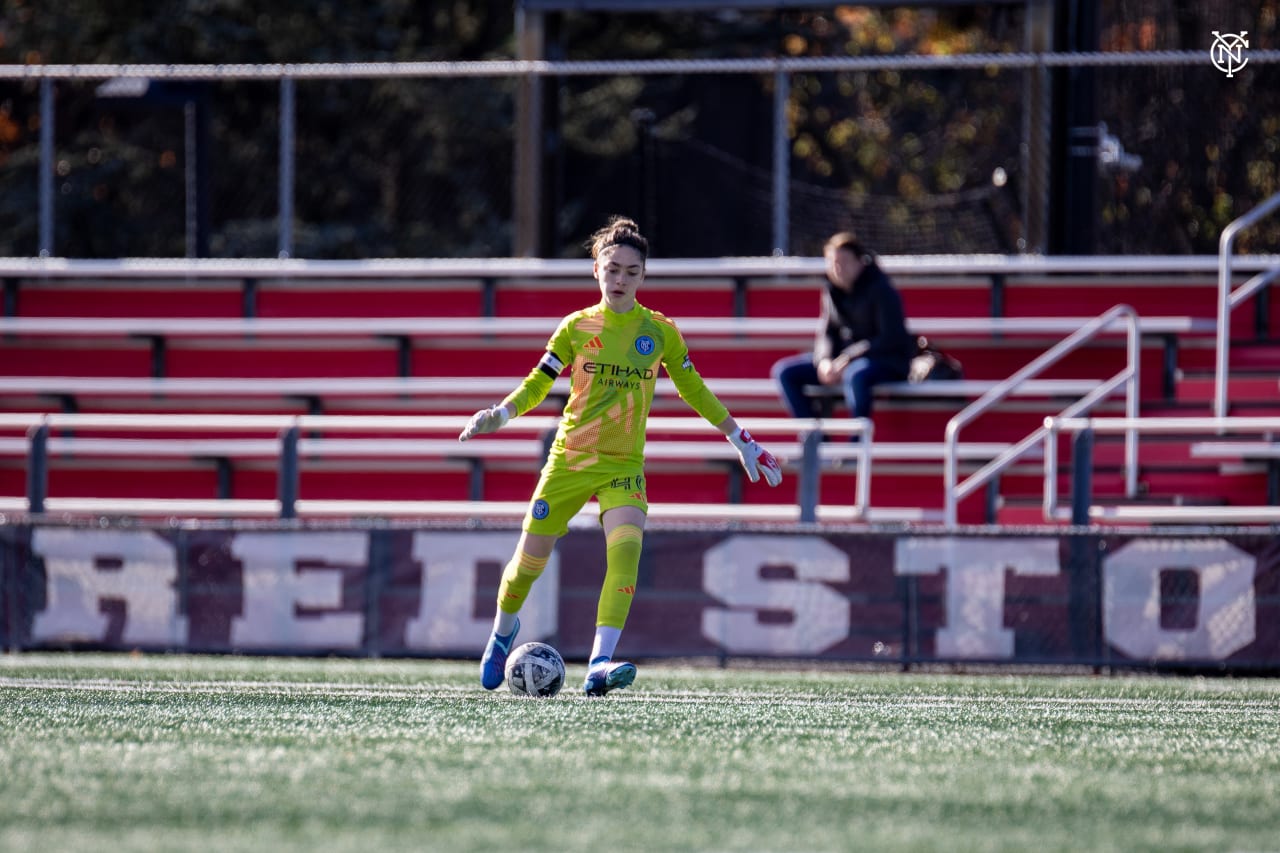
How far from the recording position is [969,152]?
67.5 feet

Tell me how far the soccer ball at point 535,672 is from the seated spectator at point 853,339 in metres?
4.99

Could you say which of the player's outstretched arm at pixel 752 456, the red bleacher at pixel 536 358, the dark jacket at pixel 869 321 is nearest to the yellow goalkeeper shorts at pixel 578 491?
the player's outstretched arm at pixel 752 456

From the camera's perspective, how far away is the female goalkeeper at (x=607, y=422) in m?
7.45

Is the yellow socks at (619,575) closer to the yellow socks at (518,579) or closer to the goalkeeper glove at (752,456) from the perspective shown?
the yellow socks at (518,579)

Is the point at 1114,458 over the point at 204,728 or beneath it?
over

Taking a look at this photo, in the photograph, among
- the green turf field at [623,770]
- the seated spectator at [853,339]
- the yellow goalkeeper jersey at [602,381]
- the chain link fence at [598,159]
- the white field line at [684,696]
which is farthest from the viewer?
the chain link fence at [598,159]

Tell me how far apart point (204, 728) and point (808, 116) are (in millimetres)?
14015

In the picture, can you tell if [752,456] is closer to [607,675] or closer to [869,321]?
[607,675]

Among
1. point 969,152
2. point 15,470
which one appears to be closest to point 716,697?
point 15,470

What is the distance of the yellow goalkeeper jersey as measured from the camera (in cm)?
753

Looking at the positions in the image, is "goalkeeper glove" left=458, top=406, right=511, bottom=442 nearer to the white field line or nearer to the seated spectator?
the white field line

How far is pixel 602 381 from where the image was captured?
7523 millimetres

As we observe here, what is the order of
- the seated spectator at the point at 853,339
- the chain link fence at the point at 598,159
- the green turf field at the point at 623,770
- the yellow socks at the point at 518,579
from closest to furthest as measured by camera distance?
the green turf field at the point at 623,770, the yellow socks at the point at 518,579, the seated spectator at the point at 853,339, the chain link fence at the point at 598,159

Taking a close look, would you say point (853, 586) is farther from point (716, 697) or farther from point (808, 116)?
point (808, 116)
